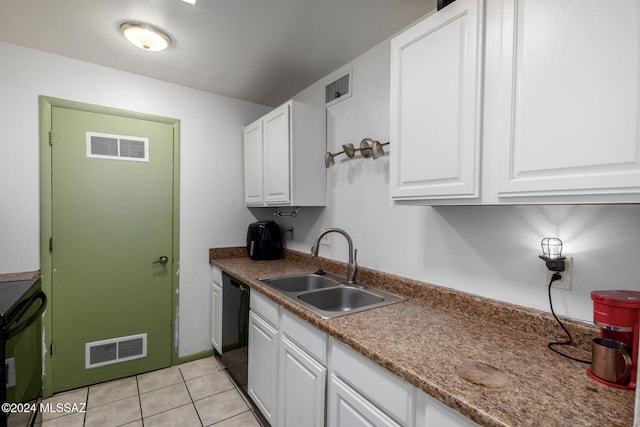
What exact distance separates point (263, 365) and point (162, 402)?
895 mm

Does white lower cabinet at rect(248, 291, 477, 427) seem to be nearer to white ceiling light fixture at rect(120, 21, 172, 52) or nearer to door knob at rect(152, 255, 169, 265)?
door knob at rect(152, 255, 169, 265)

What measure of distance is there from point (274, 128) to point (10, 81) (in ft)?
5.75

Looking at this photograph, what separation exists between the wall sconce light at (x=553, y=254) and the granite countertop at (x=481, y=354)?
202mm

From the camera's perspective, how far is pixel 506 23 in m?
0.97

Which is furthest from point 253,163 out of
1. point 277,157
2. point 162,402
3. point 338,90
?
point 162,402

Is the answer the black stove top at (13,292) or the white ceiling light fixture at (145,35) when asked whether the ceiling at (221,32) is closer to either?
the white ceiling light fixture at (145,35)

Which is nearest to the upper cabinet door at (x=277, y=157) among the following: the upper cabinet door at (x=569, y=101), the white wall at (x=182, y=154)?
the white wall at (x=182, y=154)

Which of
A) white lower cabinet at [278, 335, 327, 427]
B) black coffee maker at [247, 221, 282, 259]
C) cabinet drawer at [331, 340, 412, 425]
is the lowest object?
white lower cabinet at [278, 335, 327, 427]

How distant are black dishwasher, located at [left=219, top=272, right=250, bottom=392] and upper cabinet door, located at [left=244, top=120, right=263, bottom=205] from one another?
738mm

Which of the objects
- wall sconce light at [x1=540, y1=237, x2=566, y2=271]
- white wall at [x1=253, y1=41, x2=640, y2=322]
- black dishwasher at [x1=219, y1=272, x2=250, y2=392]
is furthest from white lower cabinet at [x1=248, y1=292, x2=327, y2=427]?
wall sconce light at [x1=540, y1=237, x2=566, y2=271]

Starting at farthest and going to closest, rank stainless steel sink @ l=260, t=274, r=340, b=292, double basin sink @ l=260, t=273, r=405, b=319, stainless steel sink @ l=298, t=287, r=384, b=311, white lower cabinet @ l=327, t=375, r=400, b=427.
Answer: stainless steel sink @ l=260, t=274, r=340, b=292 → stainless steel sink @ l=298, t=287, r=384, b=311 → double basin sink @ l=260, t=273, r=405, b=319 → white lower cabinet @ l=327, t=375, r=400, b=427

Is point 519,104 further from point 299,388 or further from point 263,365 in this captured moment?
point 263,365

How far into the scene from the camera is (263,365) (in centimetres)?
180

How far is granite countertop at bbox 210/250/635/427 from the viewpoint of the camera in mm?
729
